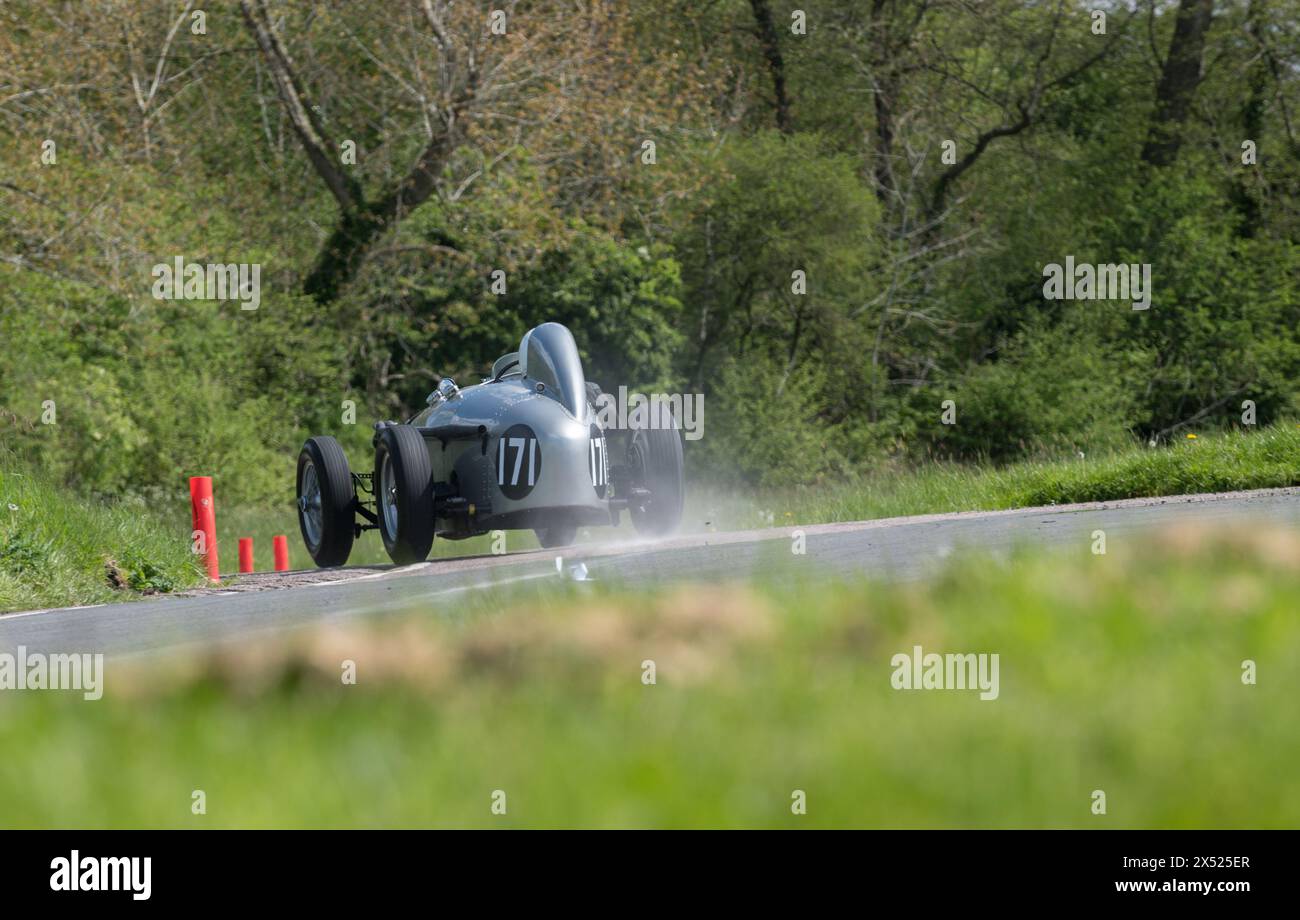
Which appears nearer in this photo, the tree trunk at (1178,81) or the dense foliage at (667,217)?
→ the dense foliage at (667,217)

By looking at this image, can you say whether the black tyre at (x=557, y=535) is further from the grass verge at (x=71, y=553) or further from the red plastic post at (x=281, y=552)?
the red plastic post at (x=281, y=552)

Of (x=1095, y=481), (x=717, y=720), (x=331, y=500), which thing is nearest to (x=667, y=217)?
(x=1095, y=481)

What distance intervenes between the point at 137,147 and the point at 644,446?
19.7m

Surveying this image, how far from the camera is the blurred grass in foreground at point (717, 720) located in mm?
4672

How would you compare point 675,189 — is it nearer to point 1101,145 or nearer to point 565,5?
point 565,5

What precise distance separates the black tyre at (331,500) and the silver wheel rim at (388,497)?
865 mm

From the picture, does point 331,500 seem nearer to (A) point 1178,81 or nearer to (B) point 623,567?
(B) point 623,567

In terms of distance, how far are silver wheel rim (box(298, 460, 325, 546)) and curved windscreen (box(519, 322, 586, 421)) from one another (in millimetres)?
2656

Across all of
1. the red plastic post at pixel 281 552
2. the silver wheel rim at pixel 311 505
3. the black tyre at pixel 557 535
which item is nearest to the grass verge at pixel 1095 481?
the black tyre at pixel 557 535

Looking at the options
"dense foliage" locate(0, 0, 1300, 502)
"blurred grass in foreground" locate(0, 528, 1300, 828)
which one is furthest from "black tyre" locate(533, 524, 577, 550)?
"dense foliage" locate(0, 0, 1300, 502)

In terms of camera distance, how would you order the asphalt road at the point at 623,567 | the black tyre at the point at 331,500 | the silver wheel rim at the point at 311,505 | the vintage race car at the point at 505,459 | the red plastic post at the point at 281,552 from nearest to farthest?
1. the asphalt road at the point at 623,567
2. the vintage race car at the point at 505,459
3. the black tyre at the point at 331,500
4. the silver wheel rim at the point at 311,505
5. the red plastic post at the point at 281,552

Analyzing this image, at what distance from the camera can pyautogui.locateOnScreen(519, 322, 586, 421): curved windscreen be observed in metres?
15.8

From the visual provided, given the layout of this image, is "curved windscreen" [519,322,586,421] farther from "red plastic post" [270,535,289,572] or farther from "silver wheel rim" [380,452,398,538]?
"red plastic post" [270,535,289,572]

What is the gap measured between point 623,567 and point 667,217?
2269cm
